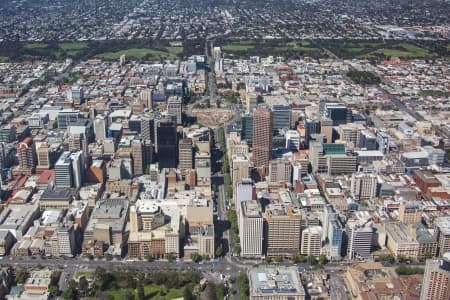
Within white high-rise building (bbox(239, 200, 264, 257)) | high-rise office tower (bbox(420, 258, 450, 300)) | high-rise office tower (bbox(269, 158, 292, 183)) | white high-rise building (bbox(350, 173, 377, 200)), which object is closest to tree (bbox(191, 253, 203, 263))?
white high-rise building (bbox(239, 200, 264, 257))

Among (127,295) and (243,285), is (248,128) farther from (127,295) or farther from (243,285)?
(127,295)

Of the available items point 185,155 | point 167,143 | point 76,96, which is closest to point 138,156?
point 167,143

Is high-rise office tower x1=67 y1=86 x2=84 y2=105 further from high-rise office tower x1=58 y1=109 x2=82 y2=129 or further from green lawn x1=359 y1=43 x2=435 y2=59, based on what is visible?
green lawn x1=359 y1=43 x2=435 y2=59

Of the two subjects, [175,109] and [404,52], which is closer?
[175,109]

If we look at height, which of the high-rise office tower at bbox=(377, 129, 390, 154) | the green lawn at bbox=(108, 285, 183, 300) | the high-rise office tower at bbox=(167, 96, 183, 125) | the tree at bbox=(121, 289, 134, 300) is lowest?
the green lawn at bbox=(108, 285, 183, 300)

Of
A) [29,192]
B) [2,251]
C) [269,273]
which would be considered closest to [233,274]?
[269,273]

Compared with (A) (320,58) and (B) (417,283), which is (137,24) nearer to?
(A) (320,58)
